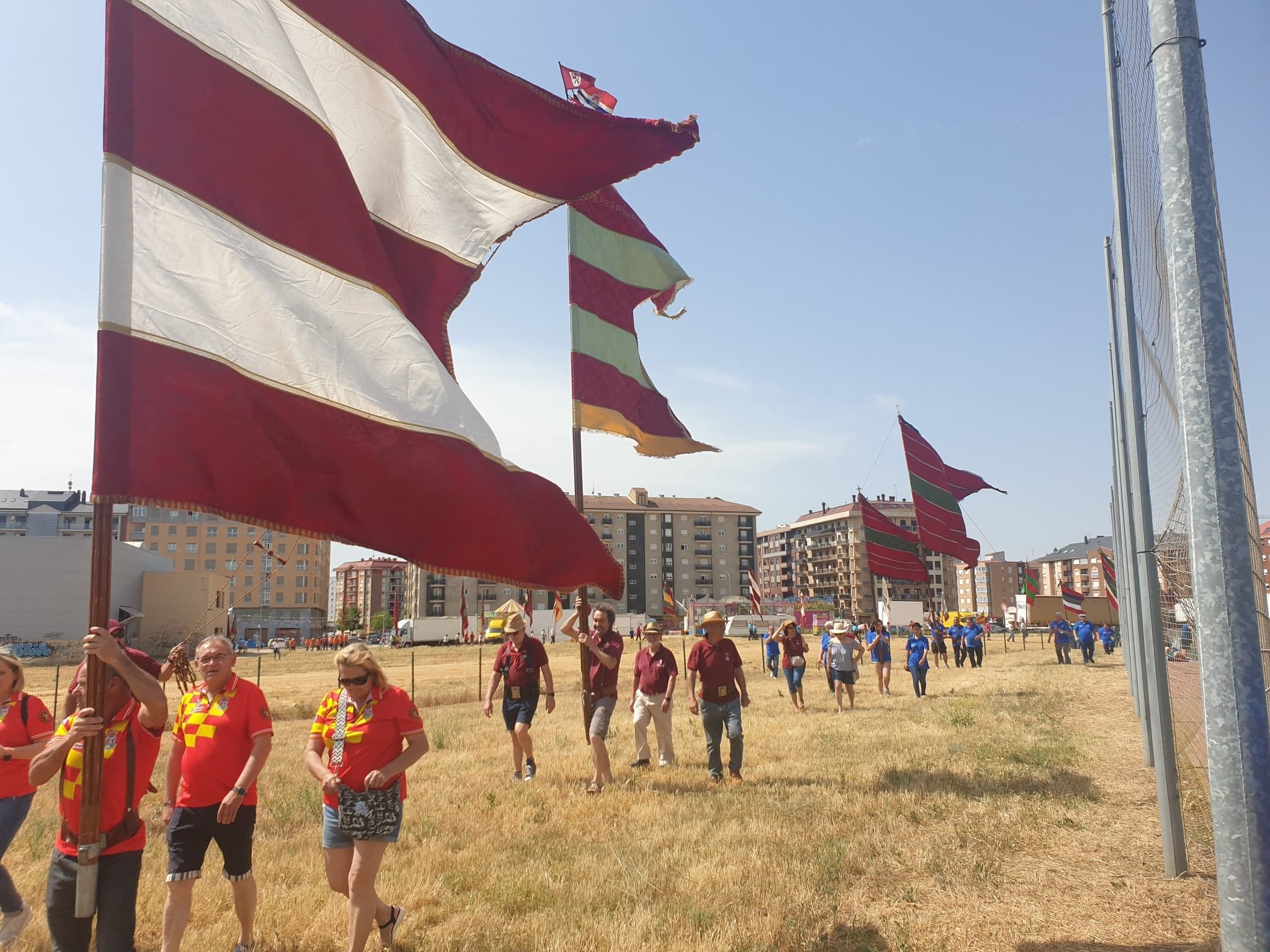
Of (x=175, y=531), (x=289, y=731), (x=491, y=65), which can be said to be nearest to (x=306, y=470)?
(x=491, y=65)

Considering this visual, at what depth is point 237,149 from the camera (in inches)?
201

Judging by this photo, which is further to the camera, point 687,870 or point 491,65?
point 687,870

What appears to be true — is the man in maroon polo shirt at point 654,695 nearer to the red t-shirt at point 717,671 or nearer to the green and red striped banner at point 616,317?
the red t-shirt at point 717,671

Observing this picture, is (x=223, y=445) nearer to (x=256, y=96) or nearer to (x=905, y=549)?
(x=256, y=96)

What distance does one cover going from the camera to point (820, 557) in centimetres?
17138

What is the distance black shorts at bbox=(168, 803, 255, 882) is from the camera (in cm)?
531

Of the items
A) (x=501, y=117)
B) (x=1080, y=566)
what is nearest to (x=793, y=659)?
(x=501, y=117)

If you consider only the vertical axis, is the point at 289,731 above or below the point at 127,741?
below

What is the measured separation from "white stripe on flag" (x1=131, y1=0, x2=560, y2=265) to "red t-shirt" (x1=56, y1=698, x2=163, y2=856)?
3.45 m

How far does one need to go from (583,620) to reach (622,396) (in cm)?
320

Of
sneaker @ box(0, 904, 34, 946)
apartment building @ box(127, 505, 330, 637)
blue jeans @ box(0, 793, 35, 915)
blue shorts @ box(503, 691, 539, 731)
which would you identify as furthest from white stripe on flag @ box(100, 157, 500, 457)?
apartment building @ box(127, 505, 330, 637)

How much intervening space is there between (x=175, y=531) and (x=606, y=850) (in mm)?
146494

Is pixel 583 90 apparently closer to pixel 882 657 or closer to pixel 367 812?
pixel 367 812

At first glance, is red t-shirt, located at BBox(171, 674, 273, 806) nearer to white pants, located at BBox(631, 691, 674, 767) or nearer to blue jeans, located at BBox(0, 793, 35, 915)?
blue jeans, located at BBox(0, 793, 35, 915)
